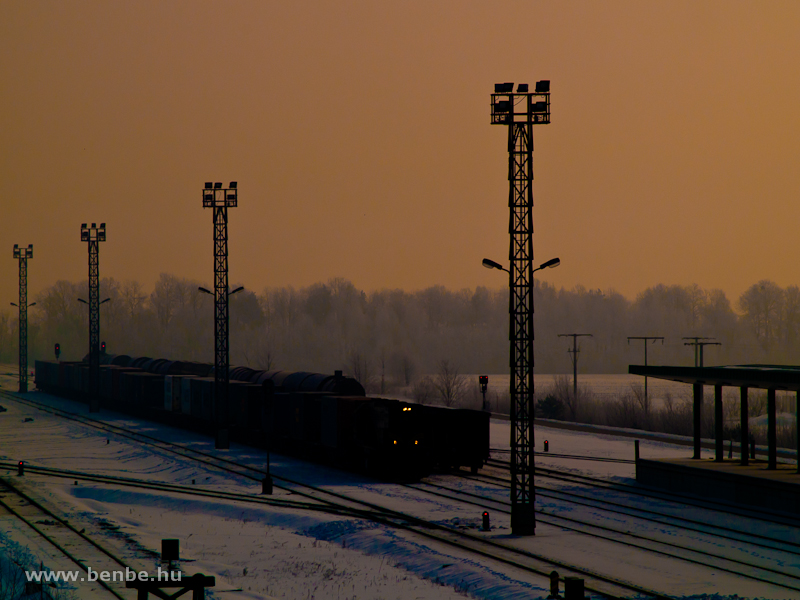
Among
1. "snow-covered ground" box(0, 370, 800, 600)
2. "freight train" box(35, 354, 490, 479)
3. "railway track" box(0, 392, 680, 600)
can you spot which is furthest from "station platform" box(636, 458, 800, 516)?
"railway track" box(0, 392, 680, 600)

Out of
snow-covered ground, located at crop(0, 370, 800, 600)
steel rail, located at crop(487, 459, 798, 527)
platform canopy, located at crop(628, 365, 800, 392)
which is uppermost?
platform canopy, located at crop(628, 365, 800, 392)

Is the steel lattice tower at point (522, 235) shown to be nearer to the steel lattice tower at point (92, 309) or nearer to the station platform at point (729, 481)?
the station platform at point (729, 481)

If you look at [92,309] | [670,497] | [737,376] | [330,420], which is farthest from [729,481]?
[92,309]

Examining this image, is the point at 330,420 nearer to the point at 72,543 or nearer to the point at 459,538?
the point at 459,538

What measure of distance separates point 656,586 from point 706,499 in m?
14.3

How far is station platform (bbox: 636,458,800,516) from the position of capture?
31969 millimetres

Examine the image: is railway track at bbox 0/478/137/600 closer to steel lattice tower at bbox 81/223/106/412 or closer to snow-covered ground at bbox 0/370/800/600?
snow-covered ground at bbox 0/370/800/600

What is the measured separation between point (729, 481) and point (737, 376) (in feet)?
13.5

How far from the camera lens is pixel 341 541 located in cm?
2695

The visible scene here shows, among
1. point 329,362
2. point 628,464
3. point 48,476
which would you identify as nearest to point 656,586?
point 628,464

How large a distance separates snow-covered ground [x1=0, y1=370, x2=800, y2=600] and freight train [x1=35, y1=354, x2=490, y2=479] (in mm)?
1149

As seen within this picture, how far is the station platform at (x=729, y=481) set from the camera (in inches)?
1259

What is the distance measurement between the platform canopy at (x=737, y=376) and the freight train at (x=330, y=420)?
26.5 ft

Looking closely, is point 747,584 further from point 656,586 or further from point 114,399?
point 114,399
